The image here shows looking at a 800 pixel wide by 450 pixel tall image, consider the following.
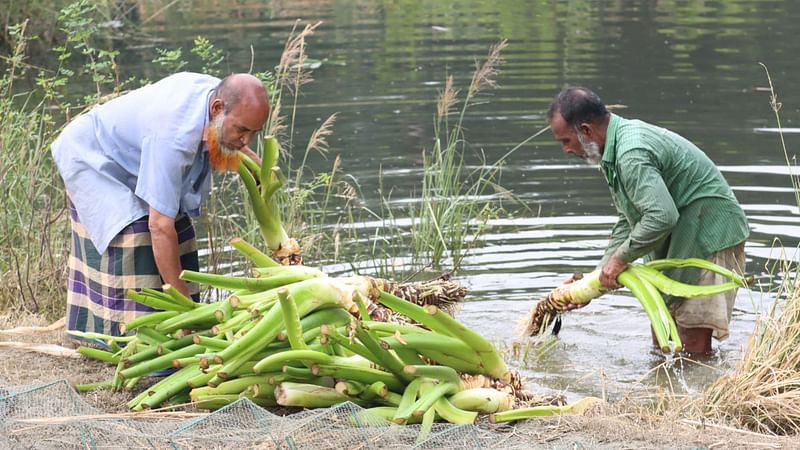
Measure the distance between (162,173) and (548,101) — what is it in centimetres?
996

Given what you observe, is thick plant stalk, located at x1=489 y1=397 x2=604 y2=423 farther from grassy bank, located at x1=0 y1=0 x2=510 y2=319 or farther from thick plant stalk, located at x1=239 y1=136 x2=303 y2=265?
grassy bank, located at x1=0 y1=0 x2=510 y2=319

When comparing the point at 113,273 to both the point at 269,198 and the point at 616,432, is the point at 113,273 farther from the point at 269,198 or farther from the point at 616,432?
the point at 616,432

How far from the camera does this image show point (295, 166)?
38.8ft

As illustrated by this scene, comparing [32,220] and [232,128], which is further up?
[232,128]

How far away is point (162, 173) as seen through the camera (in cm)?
480

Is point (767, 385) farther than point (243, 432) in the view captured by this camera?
Yes

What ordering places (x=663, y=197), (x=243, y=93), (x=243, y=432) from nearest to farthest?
(x=243, y=432)
(x=243, y=93)
(x=663, y=197)

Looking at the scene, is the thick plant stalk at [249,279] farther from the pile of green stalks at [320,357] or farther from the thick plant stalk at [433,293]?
the thick plant stalk at [433,293]

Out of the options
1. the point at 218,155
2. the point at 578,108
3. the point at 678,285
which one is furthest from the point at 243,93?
the point at 678,285

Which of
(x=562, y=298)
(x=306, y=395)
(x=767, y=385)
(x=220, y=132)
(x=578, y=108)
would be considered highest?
(x=220, y=132)

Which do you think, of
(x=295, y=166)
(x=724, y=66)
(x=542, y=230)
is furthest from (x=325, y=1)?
(x=542, y=230)

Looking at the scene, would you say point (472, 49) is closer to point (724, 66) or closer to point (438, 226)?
point (724, 66)

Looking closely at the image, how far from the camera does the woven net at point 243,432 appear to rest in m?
4.06

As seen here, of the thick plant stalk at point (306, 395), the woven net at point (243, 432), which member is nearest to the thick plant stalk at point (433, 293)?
the thick plant stalk at point (306, 395)
